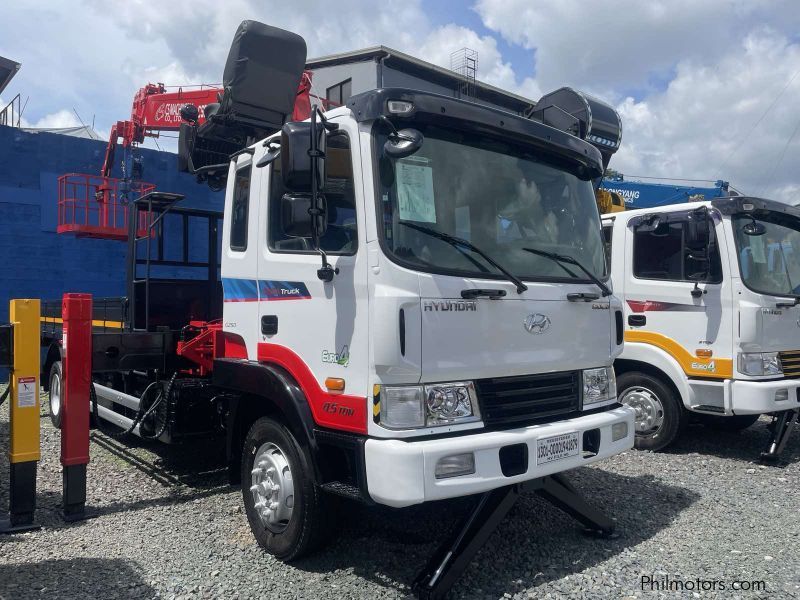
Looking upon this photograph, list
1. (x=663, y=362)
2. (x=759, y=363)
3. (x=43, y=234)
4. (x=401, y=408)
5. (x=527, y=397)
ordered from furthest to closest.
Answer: (x=43, y=234)
(x=663, y=362)
(x=759, y=363)
(x=527, y=397)
(x=401, y=408)

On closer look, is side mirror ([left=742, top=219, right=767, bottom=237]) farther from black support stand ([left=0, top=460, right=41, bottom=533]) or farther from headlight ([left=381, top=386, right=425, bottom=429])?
black support stand ([left=0, top=460, right=41, bottom=533])

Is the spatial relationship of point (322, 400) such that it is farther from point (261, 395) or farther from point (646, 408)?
point (646, 408)

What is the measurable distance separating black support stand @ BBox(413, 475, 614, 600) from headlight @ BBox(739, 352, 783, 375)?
2.67 meters

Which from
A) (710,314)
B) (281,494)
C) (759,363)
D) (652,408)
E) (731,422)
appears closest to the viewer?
(281,494)

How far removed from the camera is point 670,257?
21.2 feet

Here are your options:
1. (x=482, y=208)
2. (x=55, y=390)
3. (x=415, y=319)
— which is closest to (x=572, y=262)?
(x=482, y=208)

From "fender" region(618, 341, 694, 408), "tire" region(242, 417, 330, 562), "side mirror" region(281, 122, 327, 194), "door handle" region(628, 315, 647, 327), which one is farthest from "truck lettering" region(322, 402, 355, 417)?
"door handle" region(628, 315, 647, 327)

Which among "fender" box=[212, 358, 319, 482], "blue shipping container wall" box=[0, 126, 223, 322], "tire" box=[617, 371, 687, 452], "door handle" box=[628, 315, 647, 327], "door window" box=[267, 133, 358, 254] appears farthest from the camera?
"blue shipping container wall" box=[0, 126, 223, 322]

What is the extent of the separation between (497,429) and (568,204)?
152 centimetres

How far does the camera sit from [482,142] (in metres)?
3.68

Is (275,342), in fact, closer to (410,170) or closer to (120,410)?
(410,170)

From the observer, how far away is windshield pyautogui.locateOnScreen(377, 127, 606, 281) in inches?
131

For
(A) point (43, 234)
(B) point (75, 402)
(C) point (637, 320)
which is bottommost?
(B) point (75, 402)

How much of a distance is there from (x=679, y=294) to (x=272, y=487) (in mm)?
4328
